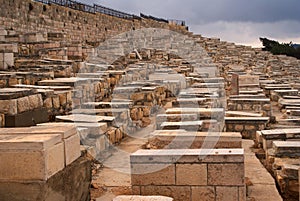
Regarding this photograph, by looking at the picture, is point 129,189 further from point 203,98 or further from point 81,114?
point 203,98

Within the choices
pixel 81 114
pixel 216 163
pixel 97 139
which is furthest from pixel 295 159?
pixel 81 114

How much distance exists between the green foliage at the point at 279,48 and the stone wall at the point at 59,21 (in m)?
17.9

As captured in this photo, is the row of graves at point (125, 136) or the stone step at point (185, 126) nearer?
the row of graves at point (125, 136)

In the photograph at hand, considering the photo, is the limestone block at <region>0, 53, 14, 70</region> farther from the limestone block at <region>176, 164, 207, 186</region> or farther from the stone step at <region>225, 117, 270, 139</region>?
the limestone block at <region>176, 164, 207, 186</region>

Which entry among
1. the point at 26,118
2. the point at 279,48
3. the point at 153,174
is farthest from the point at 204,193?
the point at 279,48

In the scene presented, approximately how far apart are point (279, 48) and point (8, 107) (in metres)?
45.5

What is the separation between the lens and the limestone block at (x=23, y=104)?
5.00 m

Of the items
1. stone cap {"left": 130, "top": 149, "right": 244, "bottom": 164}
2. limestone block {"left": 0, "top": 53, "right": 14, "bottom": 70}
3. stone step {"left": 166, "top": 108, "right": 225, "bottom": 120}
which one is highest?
limestone block {"left": 0, "top": 53, "right": 14, "bottom": 70}

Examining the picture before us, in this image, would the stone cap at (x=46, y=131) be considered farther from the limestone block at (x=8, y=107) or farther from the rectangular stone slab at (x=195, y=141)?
the rectangular stone slab at (x=195, y=141)

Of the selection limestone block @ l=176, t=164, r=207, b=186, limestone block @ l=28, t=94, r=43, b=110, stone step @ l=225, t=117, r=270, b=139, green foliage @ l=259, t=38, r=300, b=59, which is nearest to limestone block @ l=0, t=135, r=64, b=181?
limestone block @ l=176, t=164, r=207, b=186

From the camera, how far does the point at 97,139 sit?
616 centimetres

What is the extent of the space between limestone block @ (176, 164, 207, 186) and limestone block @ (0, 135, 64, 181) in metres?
1.68

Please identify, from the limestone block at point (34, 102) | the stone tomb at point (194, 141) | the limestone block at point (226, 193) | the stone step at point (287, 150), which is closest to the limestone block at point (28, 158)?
the limestone block at point (226, 193)

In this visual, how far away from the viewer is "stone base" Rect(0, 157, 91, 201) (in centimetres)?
304
